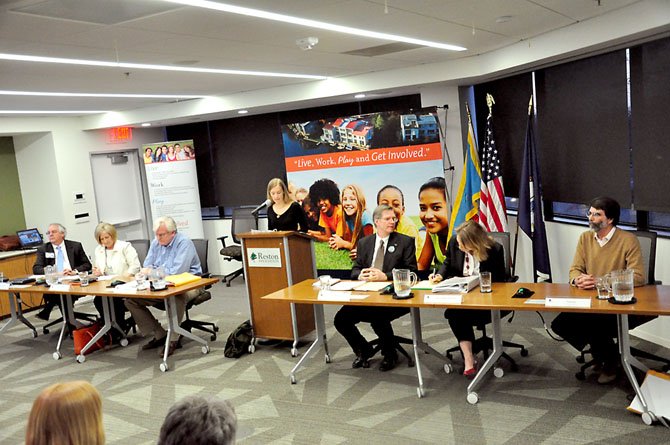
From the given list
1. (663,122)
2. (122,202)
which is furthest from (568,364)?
(122,202)

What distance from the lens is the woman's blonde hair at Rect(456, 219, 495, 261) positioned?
4691 mm

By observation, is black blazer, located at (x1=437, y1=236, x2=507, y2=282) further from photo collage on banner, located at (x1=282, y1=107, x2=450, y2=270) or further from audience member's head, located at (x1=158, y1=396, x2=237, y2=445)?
audience member's head, located at (x1=158, y1=396, x2=237, y2=445)

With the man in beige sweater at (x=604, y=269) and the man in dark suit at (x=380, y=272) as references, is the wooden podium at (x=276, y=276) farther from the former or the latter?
the man in beige sweater at (x=604, y=269)

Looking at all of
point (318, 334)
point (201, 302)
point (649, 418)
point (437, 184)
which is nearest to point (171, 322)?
point (201, 302)

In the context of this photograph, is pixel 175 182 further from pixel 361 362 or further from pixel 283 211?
pixel 361 362

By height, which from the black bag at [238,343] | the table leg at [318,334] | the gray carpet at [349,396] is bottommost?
the gray carpet at [349,396]

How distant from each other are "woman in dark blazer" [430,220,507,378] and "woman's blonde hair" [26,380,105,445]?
10.4 ft

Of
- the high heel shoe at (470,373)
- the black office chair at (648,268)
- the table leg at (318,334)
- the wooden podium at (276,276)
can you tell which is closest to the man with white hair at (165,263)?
the wooden podium at (276,276)

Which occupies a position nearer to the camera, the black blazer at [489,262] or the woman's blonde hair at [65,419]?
the woman's blonde hair at [65,419]

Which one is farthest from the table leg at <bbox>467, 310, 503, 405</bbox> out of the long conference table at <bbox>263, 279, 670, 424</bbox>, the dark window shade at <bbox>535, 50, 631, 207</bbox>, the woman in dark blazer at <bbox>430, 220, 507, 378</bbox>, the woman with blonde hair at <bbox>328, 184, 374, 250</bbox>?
the woman with blonde hair at <bbox>328, 184, 374, 250</bbox>

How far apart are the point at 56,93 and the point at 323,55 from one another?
3046mm

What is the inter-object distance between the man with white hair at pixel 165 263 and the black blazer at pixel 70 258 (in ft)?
3.89

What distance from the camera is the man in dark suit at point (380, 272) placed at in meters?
5.16

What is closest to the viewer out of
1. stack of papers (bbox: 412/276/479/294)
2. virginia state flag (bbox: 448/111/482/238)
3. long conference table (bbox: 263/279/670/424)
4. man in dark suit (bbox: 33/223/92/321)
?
long conference table (bbox: 263/279/670/424)
